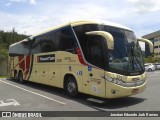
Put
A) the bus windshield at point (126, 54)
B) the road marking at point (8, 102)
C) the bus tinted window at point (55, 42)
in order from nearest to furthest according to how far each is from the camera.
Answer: the bus windshield at point (126, 54), the road marking at point (8, 102), the bus tinted window at point (55, 42)

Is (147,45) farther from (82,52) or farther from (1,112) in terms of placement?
(1,112)

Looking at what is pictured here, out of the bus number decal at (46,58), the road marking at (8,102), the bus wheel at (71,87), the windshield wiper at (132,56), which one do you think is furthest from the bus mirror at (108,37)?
the road marking at (8,102)

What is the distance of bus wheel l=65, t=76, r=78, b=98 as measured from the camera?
11.6 m

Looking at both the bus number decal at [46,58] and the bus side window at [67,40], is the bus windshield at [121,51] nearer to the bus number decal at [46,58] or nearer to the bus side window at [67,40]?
the bus side window at [67,40]

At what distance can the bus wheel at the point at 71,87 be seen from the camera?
1160 centimetres

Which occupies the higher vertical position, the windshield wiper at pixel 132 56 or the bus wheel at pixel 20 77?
the windshield wiper at pixel 132 56

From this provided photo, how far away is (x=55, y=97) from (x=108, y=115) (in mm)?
4192

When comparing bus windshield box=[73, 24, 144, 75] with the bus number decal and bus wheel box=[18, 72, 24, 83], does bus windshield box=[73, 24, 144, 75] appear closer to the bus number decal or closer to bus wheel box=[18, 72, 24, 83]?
the bus number decal

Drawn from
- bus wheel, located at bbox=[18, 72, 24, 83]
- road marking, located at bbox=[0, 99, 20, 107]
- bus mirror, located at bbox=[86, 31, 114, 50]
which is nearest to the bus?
bus mirror, located at bbox=[86, 31, 114, 50]

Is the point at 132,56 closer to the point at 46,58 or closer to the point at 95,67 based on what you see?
the point at 95,67

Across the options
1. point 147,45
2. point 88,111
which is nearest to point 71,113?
point 88,111

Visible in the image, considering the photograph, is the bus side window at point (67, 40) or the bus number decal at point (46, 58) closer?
the bus side window at point (67, 40)

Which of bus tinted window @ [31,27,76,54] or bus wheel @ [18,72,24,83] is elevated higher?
bus tinted window @ [31,27,76,54]

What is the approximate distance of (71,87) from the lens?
11.9 meters
